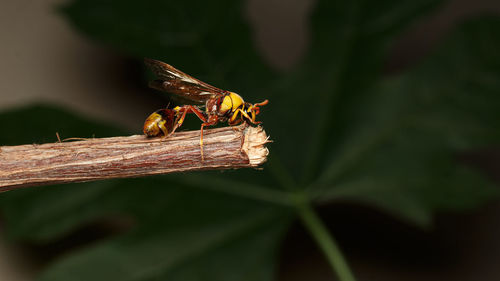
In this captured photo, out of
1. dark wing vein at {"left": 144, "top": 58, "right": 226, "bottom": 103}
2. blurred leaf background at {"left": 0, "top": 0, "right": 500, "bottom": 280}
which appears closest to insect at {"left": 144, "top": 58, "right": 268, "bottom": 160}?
dark wing vein at {"left": 144, "top": 58, "right": 226, "bottom": 103}

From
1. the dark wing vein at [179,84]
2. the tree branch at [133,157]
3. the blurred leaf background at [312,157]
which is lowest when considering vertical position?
the tree branch at [133,157]

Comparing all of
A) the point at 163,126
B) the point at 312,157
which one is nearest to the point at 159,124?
the point at 163,126

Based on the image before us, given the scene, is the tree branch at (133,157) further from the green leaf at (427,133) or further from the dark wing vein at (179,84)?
the green leaf at (427,133)

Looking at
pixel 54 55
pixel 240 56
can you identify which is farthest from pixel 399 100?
pixel 54 55

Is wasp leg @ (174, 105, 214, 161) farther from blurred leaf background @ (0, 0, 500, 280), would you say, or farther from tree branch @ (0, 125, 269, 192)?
blurred leaf background @ (0, 0, 500, 280)

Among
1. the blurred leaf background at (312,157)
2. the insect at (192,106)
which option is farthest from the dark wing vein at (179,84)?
the blurred leaf background at (312,157)

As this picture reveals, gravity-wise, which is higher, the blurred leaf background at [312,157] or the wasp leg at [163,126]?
the blurred leaf background at [312,157]
